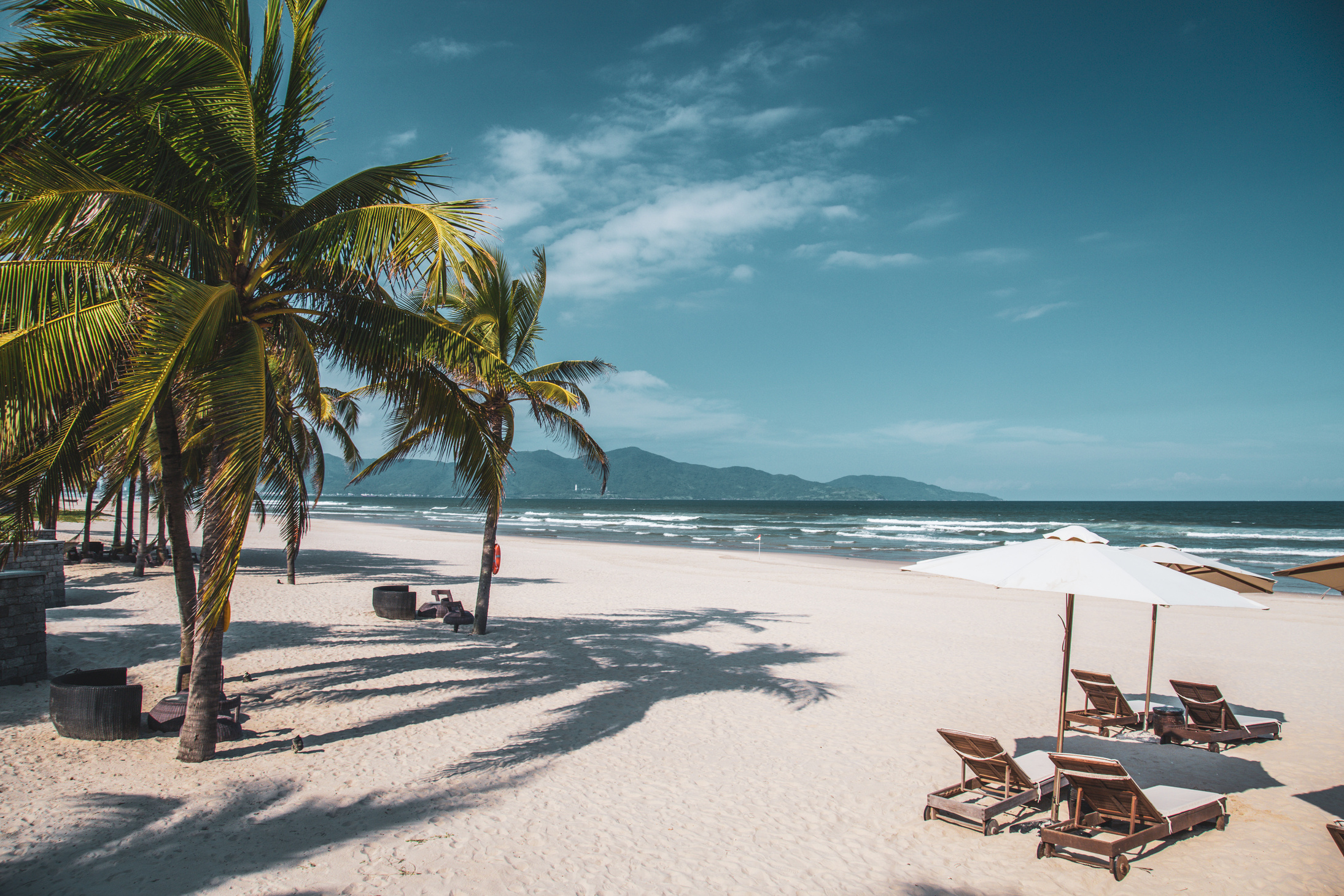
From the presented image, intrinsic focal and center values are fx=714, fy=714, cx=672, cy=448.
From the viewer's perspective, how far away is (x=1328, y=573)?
180 inches

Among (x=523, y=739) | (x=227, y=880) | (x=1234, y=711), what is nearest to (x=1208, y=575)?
(x=1234, y=711)

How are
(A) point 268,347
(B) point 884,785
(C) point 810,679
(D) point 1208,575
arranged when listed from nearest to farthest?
1. (B) point 884,785
2. (A) point 268,347
3. (D) point 1208,575
4. (C) point 810,679

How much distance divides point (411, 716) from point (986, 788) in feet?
17.0

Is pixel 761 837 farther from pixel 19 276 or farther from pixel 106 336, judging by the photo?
pixel 19 276

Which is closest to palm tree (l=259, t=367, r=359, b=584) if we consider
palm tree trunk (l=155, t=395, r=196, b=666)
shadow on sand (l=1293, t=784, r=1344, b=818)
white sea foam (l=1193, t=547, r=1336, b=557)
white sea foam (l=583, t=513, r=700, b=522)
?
palm tree trunk (l=155, t=395, r=196, b=666)

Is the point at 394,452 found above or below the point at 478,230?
below

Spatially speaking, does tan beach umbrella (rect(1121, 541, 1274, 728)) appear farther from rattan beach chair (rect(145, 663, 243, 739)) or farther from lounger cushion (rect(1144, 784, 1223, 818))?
rattan beach chair (rect(145, 663, 243, 739))

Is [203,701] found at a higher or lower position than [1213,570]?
lower

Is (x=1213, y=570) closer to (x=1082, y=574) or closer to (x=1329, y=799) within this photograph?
(x=1329, y=799)

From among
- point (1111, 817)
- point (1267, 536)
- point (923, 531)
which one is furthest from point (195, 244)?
point (1267, 536)

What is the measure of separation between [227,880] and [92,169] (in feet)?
15.4

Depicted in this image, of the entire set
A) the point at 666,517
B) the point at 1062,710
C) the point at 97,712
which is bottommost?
the point at 666,517

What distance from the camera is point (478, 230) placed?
528 centimetres

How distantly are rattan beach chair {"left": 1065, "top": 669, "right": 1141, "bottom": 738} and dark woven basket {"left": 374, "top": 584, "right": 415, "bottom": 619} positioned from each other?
9710 millimetres
